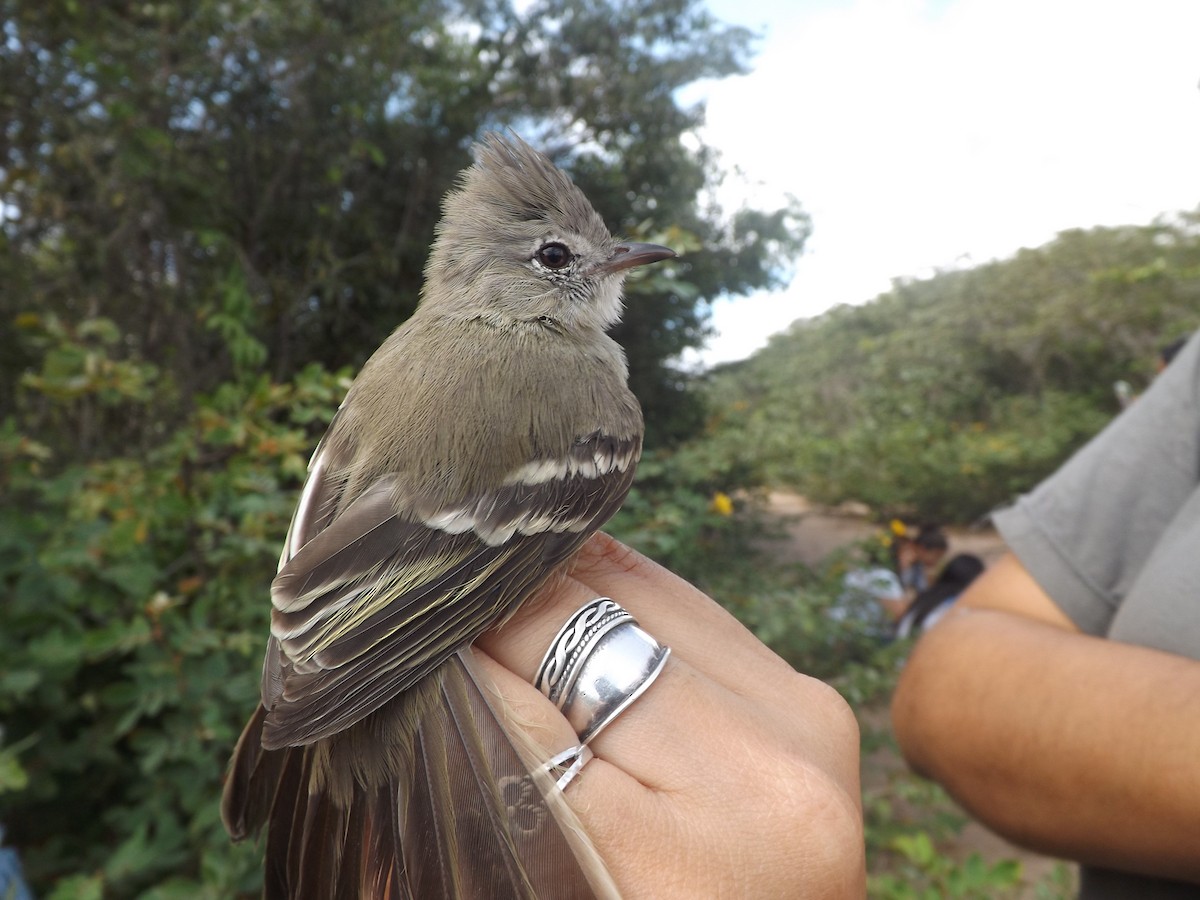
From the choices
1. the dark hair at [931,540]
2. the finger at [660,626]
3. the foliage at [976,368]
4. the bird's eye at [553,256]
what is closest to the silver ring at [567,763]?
the finger at [660,626]

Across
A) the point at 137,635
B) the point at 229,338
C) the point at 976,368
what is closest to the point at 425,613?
the point at 137,635

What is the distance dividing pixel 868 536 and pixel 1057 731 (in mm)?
3614

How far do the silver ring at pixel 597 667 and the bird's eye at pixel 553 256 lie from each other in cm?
94

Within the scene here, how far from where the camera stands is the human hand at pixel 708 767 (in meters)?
0.86

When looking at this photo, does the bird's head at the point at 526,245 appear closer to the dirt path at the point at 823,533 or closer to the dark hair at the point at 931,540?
the dirt path at the point at 823,533

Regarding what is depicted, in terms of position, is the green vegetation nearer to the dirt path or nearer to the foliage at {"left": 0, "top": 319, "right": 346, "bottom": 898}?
the foliage at {"left": 0, "top": 319, "right": 346, "bottom": 898}

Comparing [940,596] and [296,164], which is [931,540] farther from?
[296,164]

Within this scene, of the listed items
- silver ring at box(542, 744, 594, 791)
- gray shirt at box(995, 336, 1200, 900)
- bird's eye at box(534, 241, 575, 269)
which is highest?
bird's eye at box(534, 241, 575, 269)

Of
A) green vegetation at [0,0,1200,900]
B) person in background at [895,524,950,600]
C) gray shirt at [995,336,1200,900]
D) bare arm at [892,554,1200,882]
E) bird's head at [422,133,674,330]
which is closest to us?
bare arm at [892,554,1200,882]

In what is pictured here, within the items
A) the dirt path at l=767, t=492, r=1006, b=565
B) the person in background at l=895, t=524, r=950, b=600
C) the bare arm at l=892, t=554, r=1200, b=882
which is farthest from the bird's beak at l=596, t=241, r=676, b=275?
the person in background at l=895, t=524, r=950, b=600

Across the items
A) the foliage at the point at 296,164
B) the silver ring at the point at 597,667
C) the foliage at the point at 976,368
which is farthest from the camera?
the foliage at the point at 976,368

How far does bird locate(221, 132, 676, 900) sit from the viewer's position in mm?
952

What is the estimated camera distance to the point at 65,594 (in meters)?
1.80

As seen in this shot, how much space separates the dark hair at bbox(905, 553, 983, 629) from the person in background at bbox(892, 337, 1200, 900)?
298 centimetres
